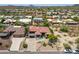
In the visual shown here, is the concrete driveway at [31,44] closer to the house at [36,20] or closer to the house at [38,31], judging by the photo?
the house at [38,31]

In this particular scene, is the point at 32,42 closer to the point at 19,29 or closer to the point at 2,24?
the point at 19,29

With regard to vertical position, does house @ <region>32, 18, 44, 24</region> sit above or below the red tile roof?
above

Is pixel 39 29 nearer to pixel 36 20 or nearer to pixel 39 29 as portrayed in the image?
pixel 39 29

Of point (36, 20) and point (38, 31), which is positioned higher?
point (36, 20)

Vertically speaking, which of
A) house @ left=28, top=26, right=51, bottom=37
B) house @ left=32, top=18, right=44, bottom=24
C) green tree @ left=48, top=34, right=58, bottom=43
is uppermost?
house @ left=32, top=18, right=44, bottom=24

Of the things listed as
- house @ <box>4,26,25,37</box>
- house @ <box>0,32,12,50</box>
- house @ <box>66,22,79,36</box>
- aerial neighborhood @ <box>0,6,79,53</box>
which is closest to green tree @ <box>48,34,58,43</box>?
aerial neighborhood @ <box>0,6,79,53</box>

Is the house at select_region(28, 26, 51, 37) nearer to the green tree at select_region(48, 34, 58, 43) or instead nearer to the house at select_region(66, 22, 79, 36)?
the green tree at select_region(48, 34, 58, 43)

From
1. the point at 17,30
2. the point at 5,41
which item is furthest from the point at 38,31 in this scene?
the point at 5,41

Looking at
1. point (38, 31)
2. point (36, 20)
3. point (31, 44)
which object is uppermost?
point (36, 20)
